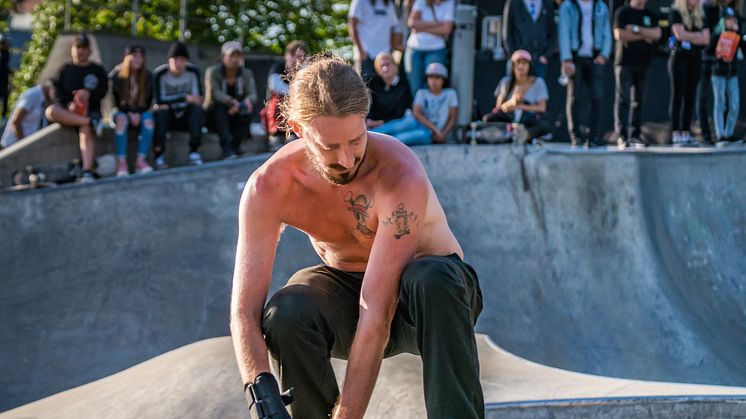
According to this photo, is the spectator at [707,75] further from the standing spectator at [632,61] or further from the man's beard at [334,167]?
the man's beard at [334,167]

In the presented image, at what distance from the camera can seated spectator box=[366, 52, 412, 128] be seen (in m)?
9.39

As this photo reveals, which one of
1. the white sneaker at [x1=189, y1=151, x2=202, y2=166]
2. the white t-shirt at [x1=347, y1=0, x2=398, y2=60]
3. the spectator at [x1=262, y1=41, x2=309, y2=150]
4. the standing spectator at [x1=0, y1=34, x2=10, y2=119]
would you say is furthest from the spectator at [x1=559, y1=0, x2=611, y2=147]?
the standing spectator at [x1=0, y1=34, x2=10, y2=119]

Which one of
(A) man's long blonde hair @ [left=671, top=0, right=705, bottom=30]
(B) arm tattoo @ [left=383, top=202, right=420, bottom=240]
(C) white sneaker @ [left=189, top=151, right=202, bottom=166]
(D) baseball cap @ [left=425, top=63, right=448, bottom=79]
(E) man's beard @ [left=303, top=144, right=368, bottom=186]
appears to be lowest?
(C) white sneaker @ [left=189, top=151, right=202, bottom=166]

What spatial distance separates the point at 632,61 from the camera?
31.0 feet

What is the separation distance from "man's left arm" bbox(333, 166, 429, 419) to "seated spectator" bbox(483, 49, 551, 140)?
226 inches

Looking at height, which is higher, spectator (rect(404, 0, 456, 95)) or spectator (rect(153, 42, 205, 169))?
spectator (rect(404, 0, 456, 95))

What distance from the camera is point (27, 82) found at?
22.4 meters

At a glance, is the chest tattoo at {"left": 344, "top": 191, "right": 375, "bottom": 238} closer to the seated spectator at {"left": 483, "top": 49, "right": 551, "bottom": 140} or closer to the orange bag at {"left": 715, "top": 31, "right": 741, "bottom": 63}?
the seated spectator at {"left": 483, "top": 49, "right": 551, "bottom": 140}

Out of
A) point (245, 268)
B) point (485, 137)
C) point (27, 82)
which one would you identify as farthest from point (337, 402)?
point (27, 82)

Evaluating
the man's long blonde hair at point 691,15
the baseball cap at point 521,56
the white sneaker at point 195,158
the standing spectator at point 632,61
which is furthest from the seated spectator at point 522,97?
the white sneaker at point 195,158

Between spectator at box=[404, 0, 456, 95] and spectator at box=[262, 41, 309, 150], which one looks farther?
spectator at box=[262, 41, 309, 150]

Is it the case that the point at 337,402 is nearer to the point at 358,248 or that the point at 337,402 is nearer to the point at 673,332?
the point at 358,248

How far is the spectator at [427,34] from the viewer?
369 inches

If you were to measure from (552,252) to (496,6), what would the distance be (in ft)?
13.8
